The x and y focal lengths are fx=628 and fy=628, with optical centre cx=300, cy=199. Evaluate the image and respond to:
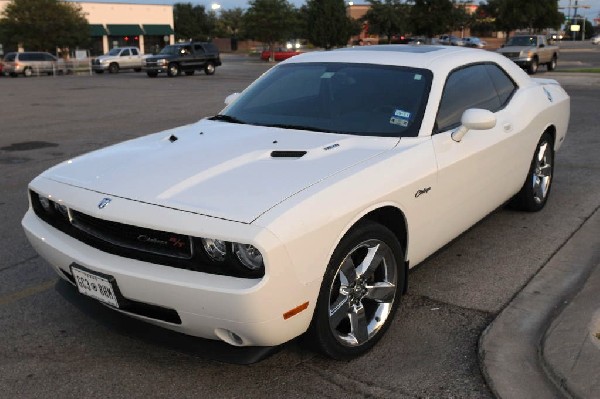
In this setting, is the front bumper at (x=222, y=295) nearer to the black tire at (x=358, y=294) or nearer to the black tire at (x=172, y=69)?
the black tire at (x=358, y=294)

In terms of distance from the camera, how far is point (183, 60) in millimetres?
33719

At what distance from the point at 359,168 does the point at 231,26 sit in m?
96.9

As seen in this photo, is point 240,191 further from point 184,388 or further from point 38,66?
point 38,66

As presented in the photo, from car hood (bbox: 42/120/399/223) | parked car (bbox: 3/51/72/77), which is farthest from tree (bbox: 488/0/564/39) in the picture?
car hood (bbox: 42/120/399/223)

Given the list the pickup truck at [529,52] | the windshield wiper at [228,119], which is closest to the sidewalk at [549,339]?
the windshield wiper at [228,119]

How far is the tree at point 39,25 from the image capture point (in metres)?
50.9

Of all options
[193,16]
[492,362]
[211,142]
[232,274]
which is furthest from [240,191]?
[193,16]

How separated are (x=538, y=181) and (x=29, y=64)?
38916 millimetres

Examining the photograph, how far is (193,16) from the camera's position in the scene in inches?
4031

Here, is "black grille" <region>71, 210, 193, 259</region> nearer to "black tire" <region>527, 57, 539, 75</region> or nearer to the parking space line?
the parking space line

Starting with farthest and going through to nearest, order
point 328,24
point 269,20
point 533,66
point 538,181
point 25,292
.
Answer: point 328,24 → point 269,20 → point 533,66 → point 538,181 → point 25,292

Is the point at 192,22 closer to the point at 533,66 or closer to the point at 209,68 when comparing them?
the point at 209,68

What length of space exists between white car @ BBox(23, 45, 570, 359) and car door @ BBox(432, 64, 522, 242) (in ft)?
0.06

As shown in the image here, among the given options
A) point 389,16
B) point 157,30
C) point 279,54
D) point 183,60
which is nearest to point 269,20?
point 279,54
